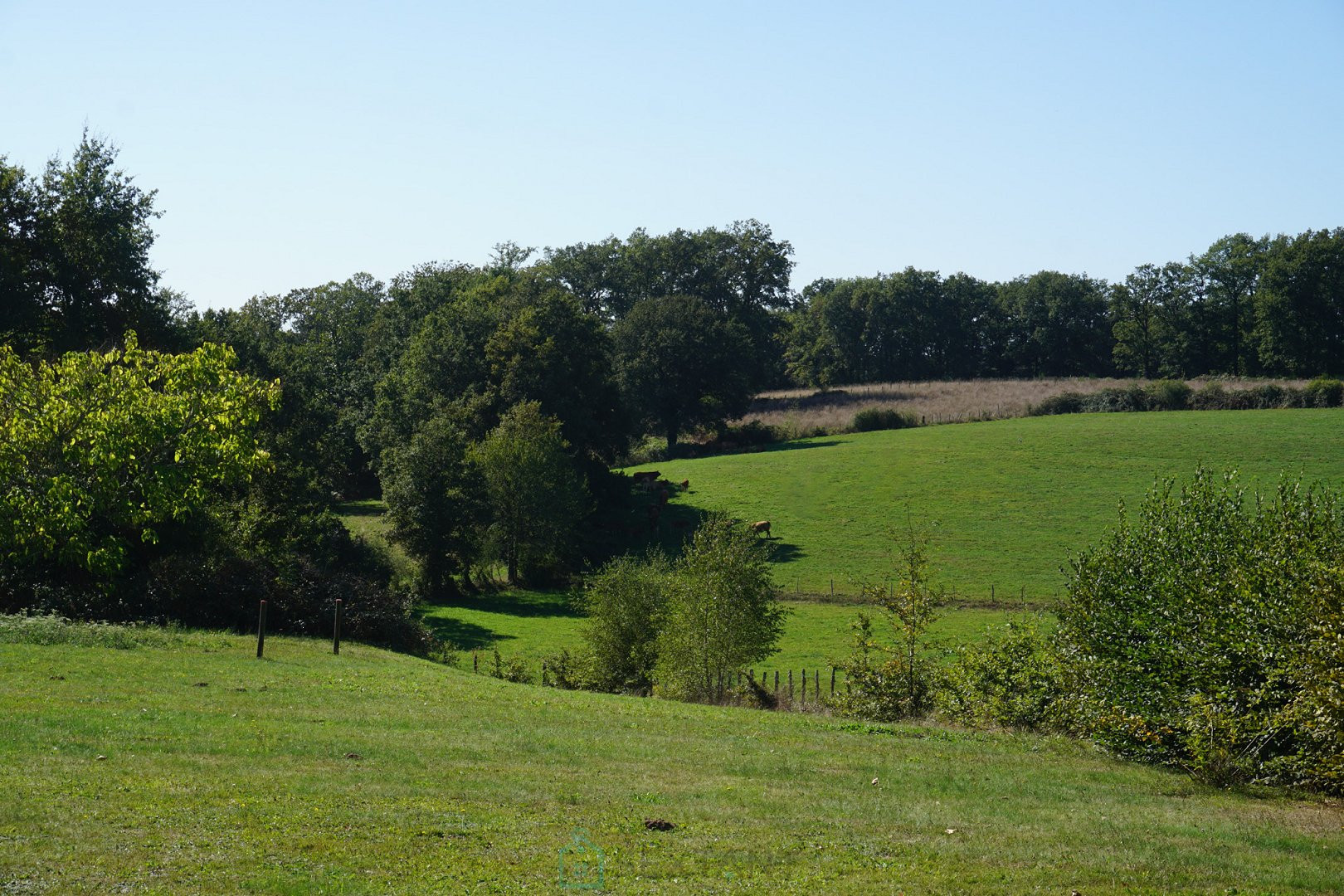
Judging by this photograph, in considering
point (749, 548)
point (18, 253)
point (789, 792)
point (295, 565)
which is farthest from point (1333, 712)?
point (18, 253)

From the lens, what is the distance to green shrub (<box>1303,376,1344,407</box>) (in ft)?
271

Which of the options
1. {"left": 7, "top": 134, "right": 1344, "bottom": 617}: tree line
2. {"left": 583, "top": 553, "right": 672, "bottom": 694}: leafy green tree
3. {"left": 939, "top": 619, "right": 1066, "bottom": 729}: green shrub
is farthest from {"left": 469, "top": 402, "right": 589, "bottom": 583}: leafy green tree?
{"left": 939, "top": 619, "right": 1066, "bottom": 729}: green shrub

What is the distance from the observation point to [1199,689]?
17.4 m

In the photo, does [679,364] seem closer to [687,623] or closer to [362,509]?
[362,509]

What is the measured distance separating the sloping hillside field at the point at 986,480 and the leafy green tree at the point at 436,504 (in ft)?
59.0

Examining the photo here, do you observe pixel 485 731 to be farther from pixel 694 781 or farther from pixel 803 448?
pixel 803 448

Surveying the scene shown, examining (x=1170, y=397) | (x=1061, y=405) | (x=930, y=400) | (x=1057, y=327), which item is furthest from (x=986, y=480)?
(x=1057, y=327)

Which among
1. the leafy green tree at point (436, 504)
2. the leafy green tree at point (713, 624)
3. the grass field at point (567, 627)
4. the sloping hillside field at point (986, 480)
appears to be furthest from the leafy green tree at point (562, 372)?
the leafy green tree at point (713, 624)

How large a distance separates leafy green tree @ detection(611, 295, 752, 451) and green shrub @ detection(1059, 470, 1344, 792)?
66980 mm

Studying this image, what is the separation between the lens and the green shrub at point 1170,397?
287ft

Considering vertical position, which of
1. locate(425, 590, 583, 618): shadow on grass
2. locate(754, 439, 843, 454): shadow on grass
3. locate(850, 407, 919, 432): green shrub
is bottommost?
locate(425, 590, 583, 618): shadow on grass

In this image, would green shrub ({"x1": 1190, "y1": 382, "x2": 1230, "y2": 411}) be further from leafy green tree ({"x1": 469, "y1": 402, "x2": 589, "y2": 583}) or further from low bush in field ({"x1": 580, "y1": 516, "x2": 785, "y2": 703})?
low bush in field ({"x1": 580, "y1": 516, "x2": 785, "y2": 703})

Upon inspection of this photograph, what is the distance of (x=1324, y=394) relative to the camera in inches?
3260

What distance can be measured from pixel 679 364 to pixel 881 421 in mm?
18798
